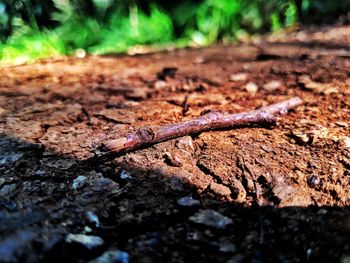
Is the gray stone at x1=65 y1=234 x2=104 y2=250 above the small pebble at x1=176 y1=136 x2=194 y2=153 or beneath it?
beneath

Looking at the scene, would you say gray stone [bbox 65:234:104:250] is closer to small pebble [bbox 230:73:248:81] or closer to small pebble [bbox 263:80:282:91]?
small pebble [bbox 263:80:282:91]

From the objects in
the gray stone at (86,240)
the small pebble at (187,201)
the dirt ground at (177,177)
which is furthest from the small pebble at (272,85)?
the gray stone at (86,240)

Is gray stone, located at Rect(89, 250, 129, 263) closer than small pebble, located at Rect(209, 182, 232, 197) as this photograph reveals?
Yes

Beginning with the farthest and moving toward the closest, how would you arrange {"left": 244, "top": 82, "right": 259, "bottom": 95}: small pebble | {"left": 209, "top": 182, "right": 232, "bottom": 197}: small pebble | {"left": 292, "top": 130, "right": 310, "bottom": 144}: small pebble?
{"left": 244, "top": 82, "right": 259, "bottom": 95}: small pebble, {"left": 292, "top": 130, "right": 310, "bottom": 144}: small pebble, {"left": 209, "top": 182, "right": 232, "bottom": 197}: small pebble

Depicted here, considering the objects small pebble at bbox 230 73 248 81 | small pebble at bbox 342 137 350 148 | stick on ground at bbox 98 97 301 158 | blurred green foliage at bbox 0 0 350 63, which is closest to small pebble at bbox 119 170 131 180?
stick on ground at bbox 98 97 301 158

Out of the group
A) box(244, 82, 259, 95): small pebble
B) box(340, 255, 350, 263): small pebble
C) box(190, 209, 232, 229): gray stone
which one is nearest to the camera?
box(340, 255, 350, 263): small pebble

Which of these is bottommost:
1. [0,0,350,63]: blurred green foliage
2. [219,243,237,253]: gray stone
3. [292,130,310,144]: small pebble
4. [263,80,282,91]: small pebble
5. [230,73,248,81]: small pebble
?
[219,243,237,253]: gray stone

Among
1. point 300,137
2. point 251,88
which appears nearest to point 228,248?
point 300,137

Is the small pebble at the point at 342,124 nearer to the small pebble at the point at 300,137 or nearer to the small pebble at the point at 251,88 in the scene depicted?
the small pebble at the point at 300,137
